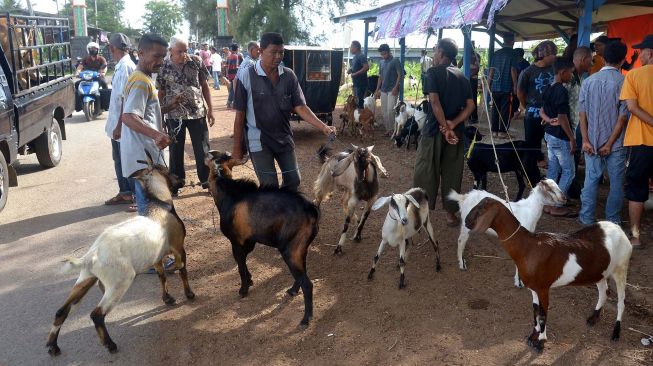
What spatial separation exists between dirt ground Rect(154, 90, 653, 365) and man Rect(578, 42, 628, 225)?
87 centimetres

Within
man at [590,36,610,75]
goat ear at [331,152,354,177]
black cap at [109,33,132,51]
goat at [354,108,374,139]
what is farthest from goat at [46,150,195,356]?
goat at [354,108,374,139]

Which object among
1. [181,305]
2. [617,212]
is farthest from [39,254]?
[617,212]

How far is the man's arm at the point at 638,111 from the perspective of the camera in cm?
468

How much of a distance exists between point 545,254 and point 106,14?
2911 inches

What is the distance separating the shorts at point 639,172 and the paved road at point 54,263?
4.81 metres

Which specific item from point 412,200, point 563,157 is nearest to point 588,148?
point 563,157

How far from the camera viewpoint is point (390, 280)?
181 inches

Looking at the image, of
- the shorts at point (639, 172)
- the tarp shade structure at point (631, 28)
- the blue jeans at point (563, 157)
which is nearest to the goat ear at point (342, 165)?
the blue jeans at point (563, 157)

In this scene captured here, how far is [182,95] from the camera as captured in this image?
6.55m

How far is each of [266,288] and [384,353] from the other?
4.67ft

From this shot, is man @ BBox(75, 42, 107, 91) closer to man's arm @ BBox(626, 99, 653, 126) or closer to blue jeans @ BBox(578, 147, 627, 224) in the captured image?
blue jeans @ BBox(578, 147, 627, 224)

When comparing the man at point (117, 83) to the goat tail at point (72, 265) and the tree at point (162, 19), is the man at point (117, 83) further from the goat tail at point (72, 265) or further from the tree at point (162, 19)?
the tree at point (162, 19)

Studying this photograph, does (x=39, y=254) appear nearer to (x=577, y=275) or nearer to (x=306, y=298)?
(x=306, y=298)

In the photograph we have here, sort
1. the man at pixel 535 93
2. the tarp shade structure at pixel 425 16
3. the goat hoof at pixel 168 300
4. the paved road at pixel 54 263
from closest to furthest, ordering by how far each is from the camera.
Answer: the paved road at pixel 54 263 < the goat hoof at pixel 168 300 < the man at pixel 535 93 < the tarp shade structure at pixel 425 16
